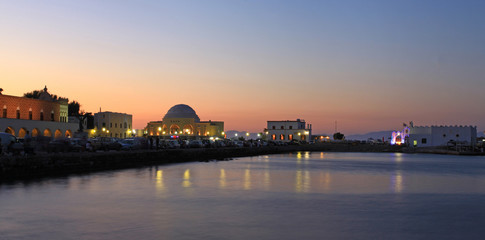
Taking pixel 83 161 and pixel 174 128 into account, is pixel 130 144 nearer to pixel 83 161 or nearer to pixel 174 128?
pixel 83 161

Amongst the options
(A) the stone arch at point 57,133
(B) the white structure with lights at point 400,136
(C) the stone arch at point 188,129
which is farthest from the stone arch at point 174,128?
(A) the stone arch at point 57,133

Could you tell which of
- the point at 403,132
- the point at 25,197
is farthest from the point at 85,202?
the point at 403,132

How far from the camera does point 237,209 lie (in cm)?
1984

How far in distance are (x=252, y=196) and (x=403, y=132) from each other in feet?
322

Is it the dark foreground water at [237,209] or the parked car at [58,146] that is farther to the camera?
the parked car at [58,146]

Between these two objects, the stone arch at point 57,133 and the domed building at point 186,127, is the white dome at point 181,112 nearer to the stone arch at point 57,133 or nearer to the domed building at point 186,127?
the domed building at point 186,127

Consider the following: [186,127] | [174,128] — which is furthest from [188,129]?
[174,128]

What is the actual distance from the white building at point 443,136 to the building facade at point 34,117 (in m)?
74.5

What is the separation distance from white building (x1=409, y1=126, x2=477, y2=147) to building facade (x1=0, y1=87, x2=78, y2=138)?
74485mm

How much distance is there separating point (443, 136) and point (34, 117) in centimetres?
8419

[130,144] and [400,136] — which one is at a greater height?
[400,136]

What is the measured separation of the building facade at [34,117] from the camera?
66.1 m

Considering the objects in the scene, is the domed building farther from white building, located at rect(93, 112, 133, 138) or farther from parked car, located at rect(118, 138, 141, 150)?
parked car, located at rect(118, 138, 141, 150)

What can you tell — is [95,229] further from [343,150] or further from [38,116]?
[343,150]
